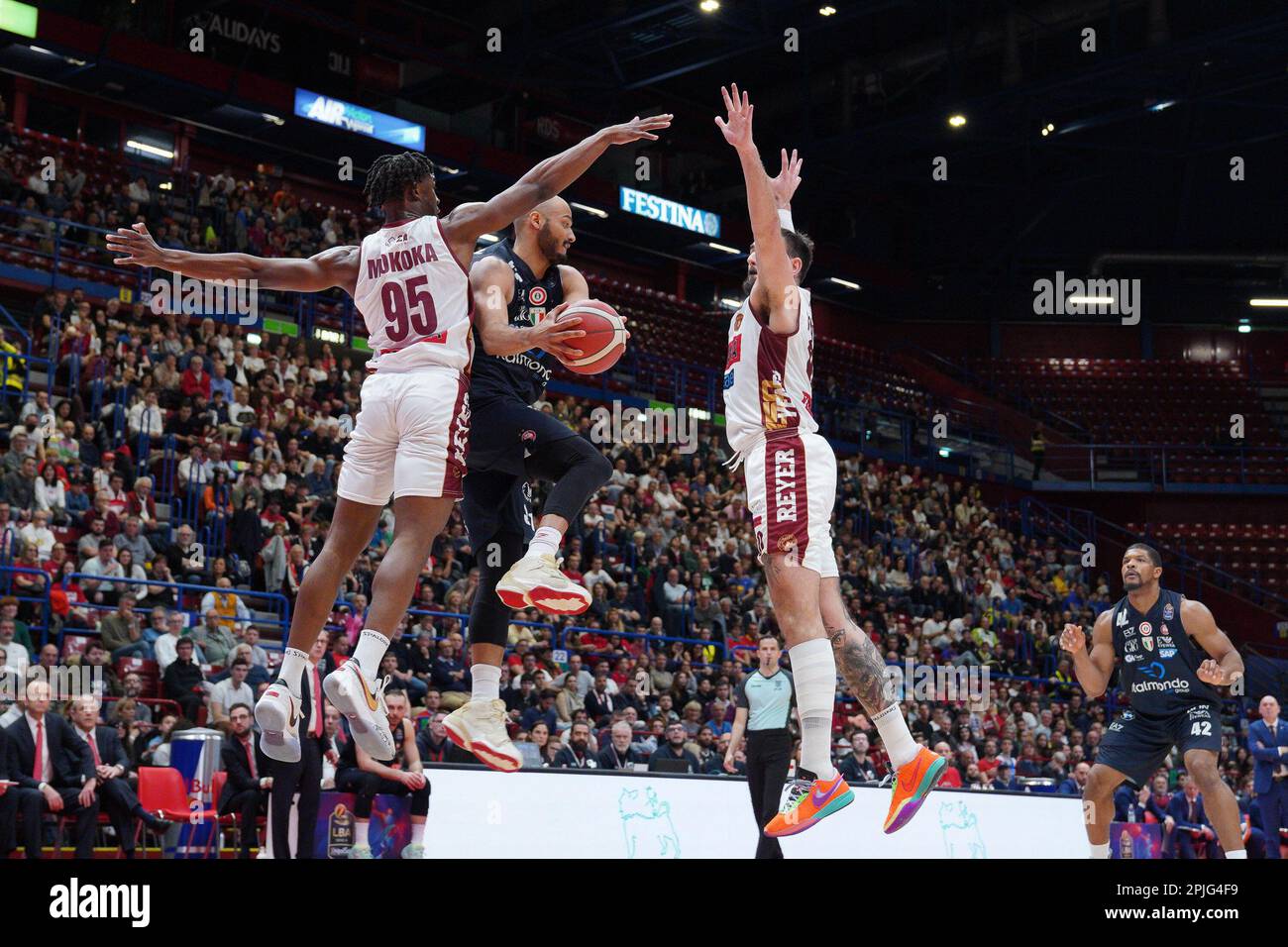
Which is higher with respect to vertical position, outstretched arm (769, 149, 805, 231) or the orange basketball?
outstretched arm (769, 149, 805, 231)

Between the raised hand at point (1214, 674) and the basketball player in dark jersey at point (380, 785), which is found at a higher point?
the raised hand at point (1214, 674)

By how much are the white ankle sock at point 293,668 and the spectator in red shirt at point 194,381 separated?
10701mm

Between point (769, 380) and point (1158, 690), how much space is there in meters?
4.19

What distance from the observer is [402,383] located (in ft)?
18.4

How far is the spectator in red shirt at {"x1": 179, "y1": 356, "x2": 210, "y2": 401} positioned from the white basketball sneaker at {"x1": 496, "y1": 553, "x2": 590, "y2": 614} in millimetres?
11009

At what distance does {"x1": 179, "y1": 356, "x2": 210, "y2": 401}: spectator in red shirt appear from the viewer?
15641mm

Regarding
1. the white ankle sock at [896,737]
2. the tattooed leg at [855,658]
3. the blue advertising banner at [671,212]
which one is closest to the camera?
the white ankle sock at [896,737]

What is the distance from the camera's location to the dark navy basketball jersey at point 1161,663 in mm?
8758

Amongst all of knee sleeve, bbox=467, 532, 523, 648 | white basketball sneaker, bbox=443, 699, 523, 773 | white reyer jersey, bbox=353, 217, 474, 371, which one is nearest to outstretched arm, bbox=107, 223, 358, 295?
white reyer jersey, bbox=353, 217, 474, 371

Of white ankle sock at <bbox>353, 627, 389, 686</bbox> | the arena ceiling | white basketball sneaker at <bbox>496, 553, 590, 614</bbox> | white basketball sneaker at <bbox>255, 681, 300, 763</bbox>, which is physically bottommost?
white basketball sneaker at <bbox>255, 681, 300, 763</bbox>

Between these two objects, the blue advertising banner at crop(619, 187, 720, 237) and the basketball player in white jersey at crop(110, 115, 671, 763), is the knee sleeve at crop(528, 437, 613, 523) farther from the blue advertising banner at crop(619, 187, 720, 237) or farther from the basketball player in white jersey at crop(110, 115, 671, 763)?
the blue advertising banner at crop(619, 187, 720, 237)

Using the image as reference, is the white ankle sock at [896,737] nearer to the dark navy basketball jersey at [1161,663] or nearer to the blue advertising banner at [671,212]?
the dark navy basketball jersey at [1161,663]

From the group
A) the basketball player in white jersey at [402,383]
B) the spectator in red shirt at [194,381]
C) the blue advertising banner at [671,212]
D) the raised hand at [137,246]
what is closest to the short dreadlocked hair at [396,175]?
the basketball player in white jersey at [402,383]
